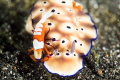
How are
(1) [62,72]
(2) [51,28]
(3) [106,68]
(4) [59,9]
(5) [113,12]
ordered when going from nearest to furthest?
(1) [62,72] < (2) [51,28] < (4) [59,9] < (3) [106,68] < (5) [113,12]

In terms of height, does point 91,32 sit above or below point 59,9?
below

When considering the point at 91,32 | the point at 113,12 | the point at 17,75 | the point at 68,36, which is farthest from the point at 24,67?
the point at 113,12

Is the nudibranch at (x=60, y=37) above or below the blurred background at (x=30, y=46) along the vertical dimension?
above

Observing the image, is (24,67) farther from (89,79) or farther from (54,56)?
(89,79)

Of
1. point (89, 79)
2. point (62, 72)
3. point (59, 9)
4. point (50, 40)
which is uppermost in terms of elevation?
point (59, 9)

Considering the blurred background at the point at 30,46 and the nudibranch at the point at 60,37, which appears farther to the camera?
the blurred background at the point at 30,46

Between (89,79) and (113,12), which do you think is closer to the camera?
(89,79)
